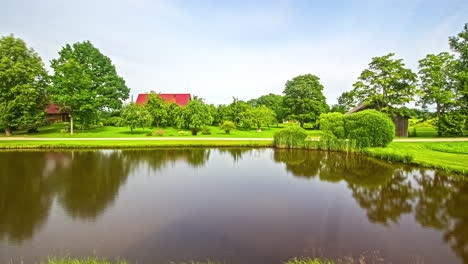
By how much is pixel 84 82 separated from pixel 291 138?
2778 cm

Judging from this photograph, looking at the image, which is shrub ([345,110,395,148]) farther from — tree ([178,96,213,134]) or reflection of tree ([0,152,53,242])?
reflection of tree ([0,152,53,242])

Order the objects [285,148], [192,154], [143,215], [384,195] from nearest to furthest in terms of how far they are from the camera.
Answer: [143,215], [384,195], [192,154], [285,148]

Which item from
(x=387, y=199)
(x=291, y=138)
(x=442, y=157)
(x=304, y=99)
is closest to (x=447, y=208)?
(x=387, y=199)

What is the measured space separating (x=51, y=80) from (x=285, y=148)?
107ft

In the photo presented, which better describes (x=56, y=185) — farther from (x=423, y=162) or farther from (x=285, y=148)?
(x=423, y=162)

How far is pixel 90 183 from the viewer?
973cm

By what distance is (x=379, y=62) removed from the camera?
27750 mm

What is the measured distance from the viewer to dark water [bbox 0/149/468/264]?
5.05 meters

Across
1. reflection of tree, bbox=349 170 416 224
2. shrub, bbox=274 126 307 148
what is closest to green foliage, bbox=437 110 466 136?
shrub, bbox=274 126 307 148

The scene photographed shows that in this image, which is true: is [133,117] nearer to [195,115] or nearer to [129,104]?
[129,104]

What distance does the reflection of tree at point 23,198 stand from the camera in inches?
231

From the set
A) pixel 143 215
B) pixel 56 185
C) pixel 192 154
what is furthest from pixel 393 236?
pixel 192 154

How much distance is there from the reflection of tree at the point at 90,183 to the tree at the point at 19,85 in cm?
1912

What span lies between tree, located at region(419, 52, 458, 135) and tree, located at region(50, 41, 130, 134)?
41990 millimetres
